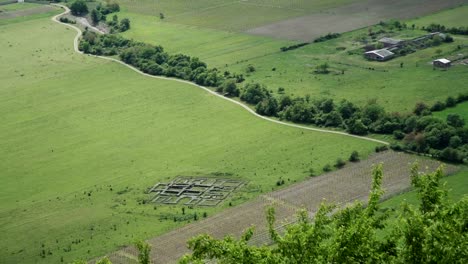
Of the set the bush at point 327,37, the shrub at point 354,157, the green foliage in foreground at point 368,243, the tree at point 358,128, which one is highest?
the green foliage in foreground at point 368,243

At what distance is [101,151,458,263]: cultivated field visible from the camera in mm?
57844

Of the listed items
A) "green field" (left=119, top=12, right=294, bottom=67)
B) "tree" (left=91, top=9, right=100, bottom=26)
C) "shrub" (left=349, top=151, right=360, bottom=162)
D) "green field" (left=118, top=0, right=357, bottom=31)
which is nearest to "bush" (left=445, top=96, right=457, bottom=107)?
"shrub" (left=349, top=151, right=360, bottom=162)

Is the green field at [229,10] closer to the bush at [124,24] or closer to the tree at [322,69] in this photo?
the bush at [124,24]

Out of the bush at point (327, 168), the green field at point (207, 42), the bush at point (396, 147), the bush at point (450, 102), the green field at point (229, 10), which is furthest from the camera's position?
the green field at point (229, 10)

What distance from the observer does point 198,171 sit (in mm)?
71812

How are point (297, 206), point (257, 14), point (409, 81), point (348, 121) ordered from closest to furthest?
point (297, 206) < point (348, 121) < point (409, 81) < point (257, 14)

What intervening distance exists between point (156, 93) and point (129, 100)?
11.7ft

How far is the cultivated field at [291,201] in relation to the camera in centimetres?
5784

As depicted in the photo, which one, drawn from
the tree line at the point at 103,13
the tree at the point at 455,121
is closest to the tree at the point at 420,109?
the tree at the point at 455,121

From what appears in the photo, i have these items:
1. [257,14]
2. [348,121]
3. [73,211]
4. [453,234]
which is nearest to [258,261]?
[453,234]

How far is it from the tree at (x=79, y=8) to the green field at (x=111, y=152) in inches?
1281

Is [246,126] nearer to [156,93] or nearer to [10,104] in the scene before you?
[156,93]

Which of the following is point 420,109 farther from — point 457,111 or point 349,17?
point 349,17

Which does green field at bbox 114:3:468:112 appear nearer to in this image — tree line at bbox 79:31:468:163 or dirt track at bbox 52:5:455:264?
tree line at bbox 79:31:468:163
